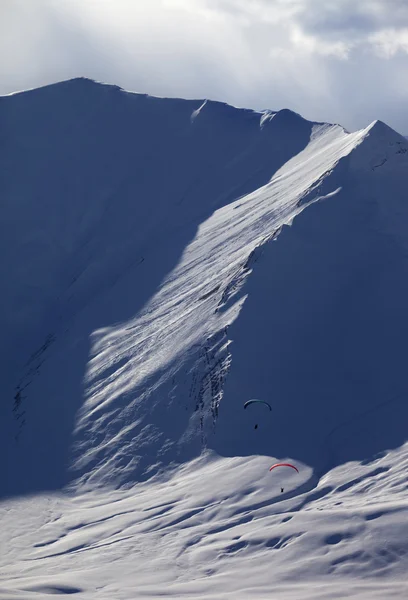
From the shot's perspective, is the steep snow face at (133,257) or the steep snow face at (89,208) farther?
the steep snow face at (89,208)

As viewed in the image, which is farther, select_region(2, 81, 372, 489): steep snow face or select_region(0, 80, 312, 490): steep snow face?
select_region(0, 80, 312, 490): steep snow face

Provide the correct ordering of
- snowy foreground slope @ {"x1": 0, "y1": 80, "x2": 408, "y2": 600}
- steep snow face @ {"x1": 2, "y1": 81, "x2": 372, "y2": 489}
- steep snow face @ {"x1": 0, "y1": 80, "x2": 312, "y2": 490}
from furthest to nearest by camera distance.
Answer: steep snow face @ {"x1": 0, "y1": 80, "x2": 312, "y2": 490}, steep snow face @ {"x1": 2, "y1": 81, "x2": 372, "y2": 489}, snowy foreground slope @ {"x1": 0, "y1": 80, "x2": 408, "y2": 600}

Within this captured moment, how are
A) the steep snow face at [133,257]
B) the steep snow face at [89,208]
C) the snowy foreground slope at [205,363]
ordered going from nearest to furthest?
1. the snowy foreground slope at [205,363]
2. the steep snow face at [133,257]
3. the steep snow face at [89,208]

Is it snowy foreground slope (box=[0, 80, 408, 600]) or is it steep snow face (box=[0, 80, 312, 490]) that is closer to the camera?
snowy foreground slope (box=[0, 80, 408, 600])

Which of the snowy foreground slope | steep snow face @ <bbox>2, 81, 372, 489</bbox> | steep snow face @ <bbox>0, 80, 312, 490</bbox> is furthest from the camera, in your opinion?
steep snow face @ <bbox>0, 80, 312, 490</bbox>

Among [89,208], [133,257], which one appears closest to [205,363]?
[133,257]

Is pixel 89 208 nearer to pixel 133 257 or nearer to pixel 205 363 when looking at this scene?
pixel 133 257

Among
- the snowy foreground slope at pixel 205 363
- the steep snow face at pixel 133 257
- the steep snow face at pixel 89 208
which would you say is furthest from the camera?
the steep snow face at pixel 89 208

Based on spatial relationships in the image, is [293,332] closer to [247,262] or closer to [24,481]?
[247,262]
